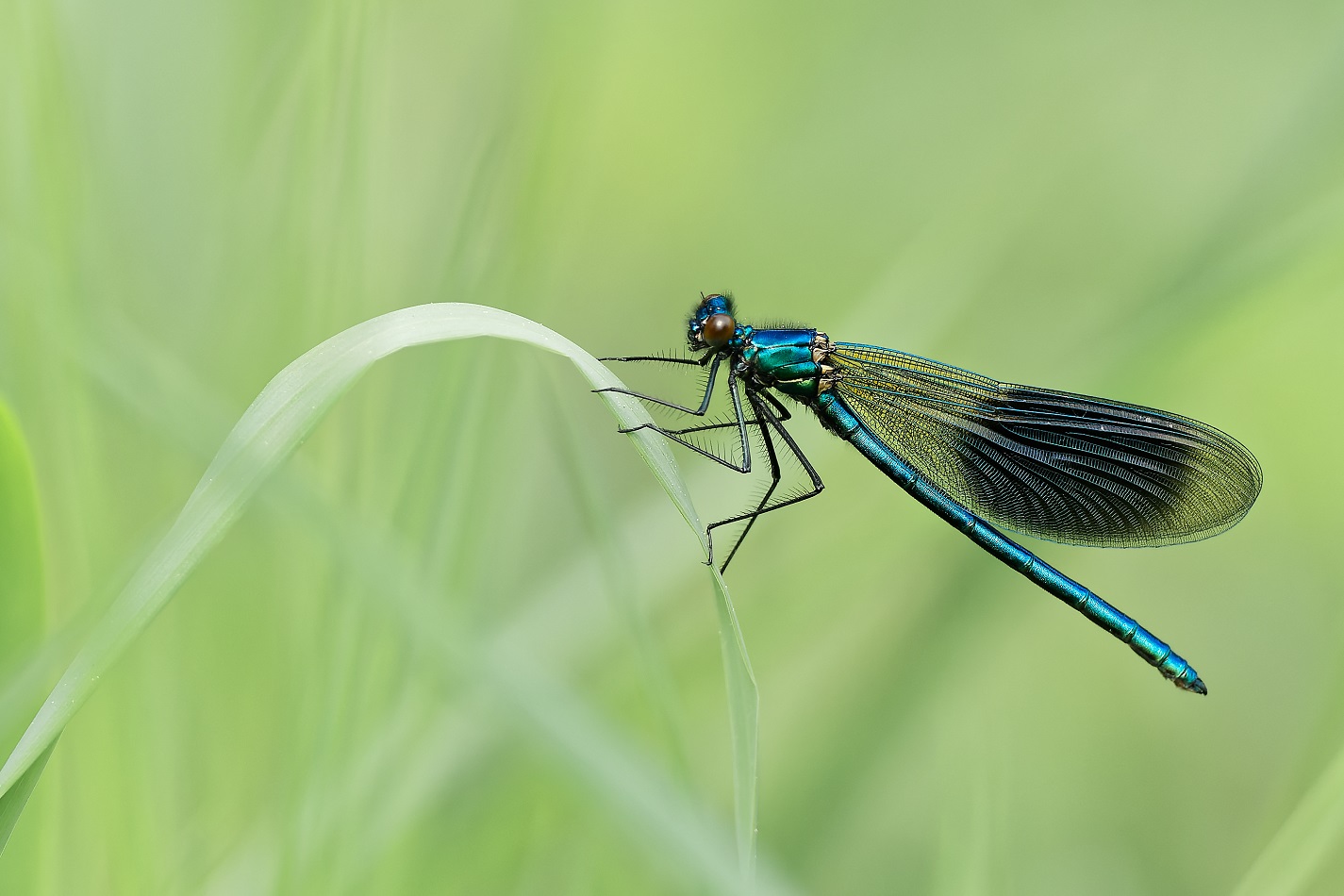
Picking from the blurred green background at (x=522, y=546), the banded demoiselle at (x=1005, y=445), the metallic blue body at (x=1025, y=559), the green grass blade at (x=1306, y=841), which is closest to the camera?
the blurred green background at (x=522, y=546)

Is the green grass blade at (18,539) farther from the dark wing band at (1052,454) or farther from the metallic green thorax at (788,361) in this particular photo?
the dark wing band at (1052,454)

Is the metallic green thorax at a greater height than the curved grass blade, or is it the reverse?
the metallic green thorax

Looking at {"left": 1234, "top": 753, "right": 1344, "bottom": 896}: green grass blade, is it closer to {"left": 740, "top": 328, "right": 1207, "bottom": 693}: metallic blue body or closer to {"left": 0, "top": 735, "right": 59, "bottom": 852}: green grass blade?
{"left": 740, "top": 328, "right": 1207, "bottom": 693}: metallic blue body

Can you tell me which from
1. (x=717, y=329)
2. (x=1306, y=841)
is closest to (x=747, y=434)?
(x=717, y=329)

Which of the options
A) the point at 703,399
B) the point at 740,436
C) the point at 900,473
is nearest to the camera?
the point at 740,436

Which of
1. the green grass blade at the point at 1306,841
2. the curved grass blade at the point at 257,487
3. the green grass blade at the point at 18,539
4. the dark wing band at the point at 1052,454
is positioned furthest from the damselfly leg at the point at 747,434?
the green grass blade at the point at 18,539

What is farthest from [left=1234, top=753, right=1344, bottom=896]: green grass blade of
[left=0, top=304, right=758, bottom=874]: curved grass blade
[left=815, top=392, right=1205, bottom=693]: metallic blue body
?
[left=815, top=392, right=1205, bottom=693]: metallic blue body

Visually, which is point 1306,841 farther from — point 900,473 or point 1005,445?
point 1005,445

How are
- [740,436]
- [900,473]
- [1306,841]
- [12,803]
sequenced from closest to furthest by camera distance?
[12,803], [1306,841], [740,436], [900,473]
